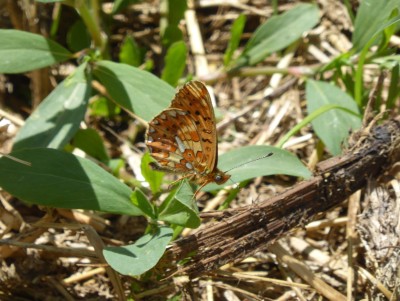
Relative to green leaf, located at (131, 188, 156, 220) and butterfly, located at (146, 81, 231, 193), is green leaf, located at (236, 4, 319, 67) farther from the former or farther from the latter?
green leaf, located at (131, 188, 156, 220)

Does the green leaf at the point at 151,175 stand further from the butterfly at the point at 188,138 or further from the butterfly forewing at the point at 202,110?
the butterfly forewing at the point at 202,110

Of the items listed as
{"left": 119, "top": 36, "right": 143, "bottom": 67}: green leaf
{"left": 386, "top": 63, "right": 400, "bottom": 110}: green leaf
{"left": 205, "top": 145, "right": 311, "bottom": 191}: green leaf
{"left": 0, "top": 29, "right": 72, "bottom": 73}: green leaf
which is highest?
{"left": 0, "top": 29, "right": 72, "bottom": 73}: green leaf

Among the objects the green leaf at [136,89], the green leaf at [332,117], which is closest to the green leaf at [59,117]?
the green leaf at [136,89]

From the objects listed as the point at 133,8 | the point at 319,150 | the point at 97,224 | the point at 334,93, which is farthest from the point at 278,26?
the point at 97,224

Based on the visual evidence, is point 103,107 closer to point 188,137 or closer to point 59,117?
point 59,117

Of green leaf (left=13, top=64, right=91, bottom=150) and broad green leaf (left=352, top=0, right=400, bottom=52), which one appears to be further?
broad green leaf (left=352, top=0, right=400, bottom=52)

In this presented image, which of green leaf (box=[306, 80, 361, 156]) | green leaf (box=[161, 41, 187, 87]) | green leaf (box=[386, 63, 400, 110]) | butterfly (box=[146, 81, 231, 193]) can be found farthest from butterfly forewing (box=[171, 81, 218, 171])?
green leaf (box=[386, 63, 400, 110])
